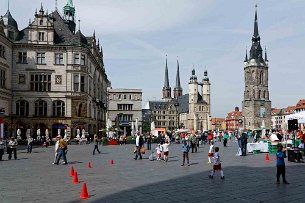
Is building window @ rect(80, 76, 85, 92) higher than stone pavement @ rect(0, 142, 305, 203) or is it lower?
higher

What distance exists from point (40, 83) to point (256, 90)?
426 feet

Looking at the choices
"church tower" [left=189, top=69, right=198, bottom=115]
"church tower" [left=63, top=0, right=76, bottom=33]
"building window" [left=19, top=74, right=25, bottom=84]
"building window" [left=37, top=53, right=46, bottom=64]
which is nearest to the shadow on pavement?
"building window" [left=37, top=53, right=46, bottom=64]

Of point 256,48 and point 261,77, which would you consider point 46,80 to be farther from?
point 256,48

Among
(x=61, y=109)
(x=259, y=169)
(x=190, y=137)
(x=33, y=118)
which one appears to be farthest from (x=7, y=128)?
(x=259, y=169)

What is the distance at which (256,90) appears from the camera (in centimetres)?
16688

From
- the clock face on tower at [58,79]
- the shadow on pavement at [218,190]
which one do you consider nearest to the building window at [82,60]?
the clock face on tower at [58,79]

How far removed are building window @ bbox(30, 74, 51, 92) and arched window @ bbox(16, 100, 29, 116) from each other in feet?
7.92

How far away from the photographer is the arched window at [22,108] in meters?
53.6

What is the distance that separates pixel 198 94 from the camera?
198 meters

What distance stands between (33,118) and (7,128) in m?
3.90

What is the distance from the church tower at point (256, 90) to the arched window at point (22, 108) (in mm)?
123958

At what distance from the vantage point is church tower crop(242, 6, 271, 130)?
163750 mm

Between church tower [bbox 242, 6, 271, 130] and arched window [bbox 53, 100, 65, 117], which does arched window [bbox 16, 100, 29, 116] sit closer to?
arched window [bbox 53, 100, 65, 117]

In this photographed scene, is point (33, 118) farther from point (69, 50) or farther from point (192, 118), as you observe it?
point (192, 118)
